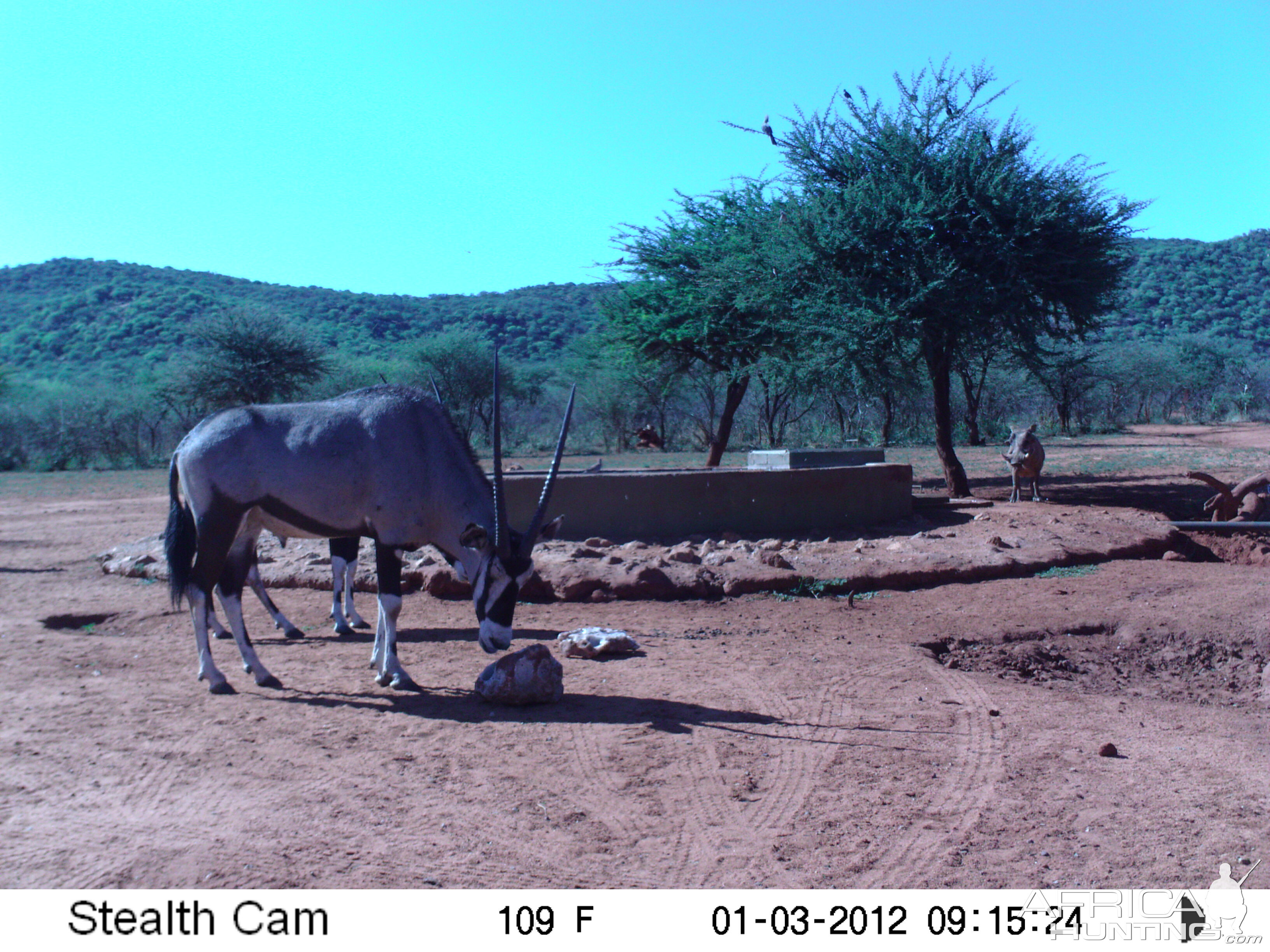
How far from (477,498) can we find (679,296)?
47.4ft

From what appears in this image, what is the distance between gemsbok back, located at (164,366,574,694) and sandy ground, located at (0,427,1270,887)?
0.59 m

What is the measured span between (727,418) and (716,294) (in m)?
3.83

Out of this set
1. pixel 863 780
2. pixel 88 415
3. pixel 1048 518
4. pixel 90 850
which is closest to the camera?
pixel 90 850

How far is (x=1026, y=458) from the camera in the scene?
14789 millimetres

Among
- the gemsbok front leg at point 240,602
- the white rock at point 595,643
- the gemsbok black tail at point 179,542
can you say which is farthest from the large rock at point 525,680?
the gemsbok black tail at point 179,542

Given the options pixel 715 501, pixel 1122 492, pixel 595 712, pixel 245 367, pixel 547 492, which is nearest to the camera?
pixel 595 712

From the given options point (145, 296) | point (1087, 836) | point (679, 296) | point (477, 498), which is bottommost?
point (1087, 836)

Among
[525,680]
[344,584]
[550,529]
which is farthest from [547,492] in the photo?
[344,584]

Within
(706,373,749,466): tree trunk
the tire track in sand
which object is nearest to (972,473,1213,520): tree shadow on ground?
(706,373,749,466): tree trunk

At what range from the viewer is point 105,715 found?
561 centimetres

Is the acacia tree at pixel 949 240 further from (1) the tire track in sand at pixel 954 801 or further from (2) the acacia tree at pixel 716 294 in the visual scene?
(1) the tire track in sand at pixel 954 801

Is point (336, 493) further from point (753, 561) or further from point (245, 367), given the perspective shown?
point (245, 367)

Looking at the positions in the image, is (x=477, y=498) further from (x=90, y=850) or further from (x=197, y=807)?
(x=90, y=850)

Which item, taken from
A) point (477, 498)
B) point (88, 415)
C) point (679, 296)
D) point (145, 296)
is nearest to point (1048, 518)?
point (477, 498)
